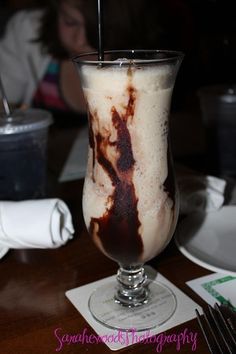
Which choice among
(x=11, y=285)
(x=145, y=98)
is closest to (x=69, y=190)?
(x=11, y=285)

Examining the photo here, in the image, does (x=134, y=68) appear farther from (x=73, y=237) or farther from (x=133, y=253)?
(x=73, y=237)

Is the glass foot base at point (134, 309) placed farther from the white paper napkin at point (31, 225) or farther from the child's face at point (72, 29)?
the child's face at point (72, 29)

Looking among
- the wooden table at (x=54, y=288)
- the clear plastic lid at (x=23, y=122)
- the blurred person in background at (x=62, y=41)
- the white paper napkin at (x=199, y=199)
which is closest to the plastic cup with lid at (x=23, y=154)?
the clear plastic lid at (x=23, y=122)

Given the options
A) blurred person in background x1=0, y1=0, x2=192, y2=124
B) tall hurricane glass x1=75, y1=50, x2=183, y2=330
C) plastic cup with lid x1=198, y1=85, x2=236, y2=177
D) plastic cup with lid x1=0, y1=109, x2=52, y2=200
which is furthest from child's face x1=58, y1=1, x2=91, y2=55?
tall hurricane glass x1=75, y1=50, x2=183, y2=330

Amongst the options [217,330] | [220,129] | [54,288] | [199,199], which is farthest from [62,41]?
[217,330]

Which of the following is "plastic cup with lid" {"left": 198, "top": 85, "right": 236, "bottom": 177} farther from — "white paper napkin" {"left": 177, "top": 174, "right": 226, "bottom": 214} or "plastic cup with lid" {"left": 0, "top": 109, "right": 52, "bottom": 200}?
"plastic cup with lid" {"left": 0, "top": 109, "right": 52, "bottom": 200}

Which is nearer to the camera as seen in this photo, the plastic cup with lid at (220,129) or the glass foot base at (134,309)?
the glass foot base at (134,309)

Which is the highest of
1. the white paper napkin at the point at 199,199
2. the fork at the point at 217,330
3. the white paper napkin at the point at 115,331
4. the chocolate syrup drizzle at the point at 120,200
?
the chocolate syrup drizzle at the point at 120,200
